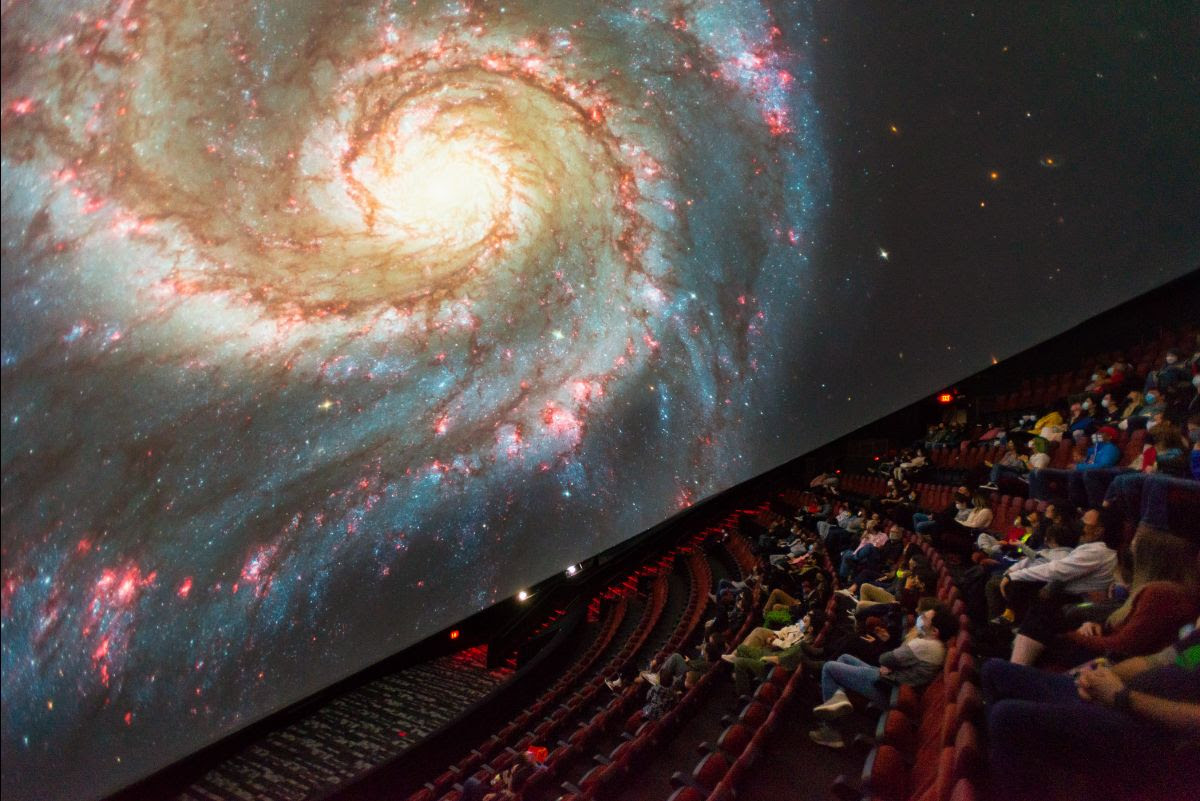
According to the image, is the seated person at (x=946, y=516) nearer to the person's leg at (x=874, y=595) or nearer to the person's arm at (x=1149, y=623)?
the person's leg at (x=874, y=595)

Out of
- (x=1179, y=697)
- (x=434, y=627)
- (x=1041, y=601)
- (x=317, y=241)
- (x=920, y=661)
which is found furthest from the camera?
(x=434, y=627)

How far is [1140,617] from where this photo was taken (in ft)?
3.25

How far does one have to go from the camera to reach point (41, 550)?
83cm

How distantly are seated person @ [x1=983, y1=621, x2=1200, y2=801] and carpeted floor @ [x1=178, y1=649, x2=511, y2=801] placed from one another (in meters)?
2.68

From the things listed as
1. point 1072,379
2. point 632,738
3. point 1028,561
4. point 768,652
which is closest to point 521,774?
point 632,738

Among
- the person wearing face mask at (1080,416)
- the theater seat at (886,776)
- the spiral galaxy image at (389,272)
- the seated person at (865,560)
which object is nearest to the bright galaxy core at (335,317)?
the spiral galaxy image at (389,272)

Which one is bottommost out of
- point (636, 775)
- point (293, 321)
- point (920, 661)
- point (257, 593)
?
point (636, 775)

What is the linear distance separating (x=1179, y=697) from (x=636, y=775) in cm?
129

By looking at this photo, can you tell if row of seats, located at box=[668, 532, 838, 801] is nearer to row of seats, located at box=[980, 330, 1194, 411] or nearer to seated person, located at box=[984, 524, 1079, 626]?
seated person, located at box=[984, 524, 1079, 626]

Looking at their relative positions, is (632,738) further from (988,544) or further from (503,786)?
(988,544)

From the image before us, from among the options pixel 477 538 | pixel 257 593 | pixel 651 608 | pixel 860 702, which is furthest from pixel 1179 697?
pixel 651 608

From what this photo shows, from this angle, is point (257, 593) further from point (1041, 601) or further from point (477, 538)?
point (1041, 601)

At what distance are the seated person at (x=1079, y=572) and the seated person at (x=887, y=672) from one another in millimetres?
174

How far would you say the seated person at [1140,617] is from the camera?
Answer: 3.18ft
